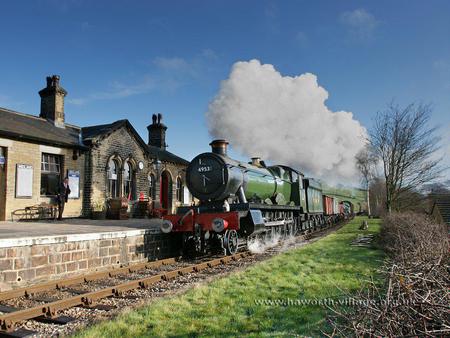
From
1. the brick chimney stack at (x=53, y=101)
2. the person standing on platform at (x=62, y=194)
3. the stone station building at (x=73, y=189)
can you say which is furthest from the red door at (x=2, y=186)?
the brick chimney stack at (x=53, y=101)

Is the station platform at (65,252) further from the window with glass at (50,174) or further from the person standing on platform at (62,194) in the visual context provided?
the window with glass at (50,174)

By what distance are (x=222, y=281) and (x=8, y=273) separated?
12.0ft

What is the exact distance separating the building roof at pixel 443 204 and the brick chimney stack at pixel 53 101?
51.7 ft

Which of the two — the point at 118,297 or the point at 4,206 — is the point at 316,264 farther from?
the point at 4,206

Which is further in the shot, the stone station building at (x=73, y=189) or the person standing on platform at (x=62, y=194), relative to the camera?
the person standing on platform at (x=62, y=194)

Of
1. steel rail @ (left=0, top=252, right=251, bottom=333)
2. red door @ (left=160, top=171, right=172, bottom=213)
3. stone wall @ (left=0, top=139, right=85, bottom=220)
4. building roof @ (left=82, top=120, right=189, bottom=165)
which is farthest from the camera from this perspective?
red door @ (left=160, top=171, right=172, bottom=213)

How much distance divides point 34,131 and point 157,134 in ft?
36.5

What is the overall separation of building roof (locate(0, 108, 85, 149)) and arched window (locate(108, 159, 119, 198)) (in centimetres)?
198

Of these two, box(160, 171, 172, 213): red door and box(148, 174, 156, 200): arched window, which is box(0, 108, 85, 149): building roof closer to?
box(148, 174, 156, 200): arched window

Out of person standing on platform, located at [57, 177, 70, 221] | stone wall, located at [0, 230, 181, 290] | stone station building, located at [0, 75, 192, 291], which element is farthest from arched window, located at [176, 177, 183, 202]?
stone wall, located at [0, 230, 181, 290]

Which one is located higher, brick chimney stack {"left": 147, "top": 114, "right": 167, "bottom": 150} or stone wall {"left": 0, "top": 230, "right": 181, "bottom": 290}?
brick chimney stack {"left": 147, "top": 114, "right": 167, "bottom": 150}

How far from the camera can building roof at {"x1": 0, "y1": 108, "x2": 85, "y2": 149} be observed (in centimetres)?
1322

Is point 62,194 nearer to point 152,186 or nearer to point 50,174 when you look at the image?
point 50,174

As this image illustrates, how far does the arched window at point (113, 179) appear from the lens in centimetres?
1738
